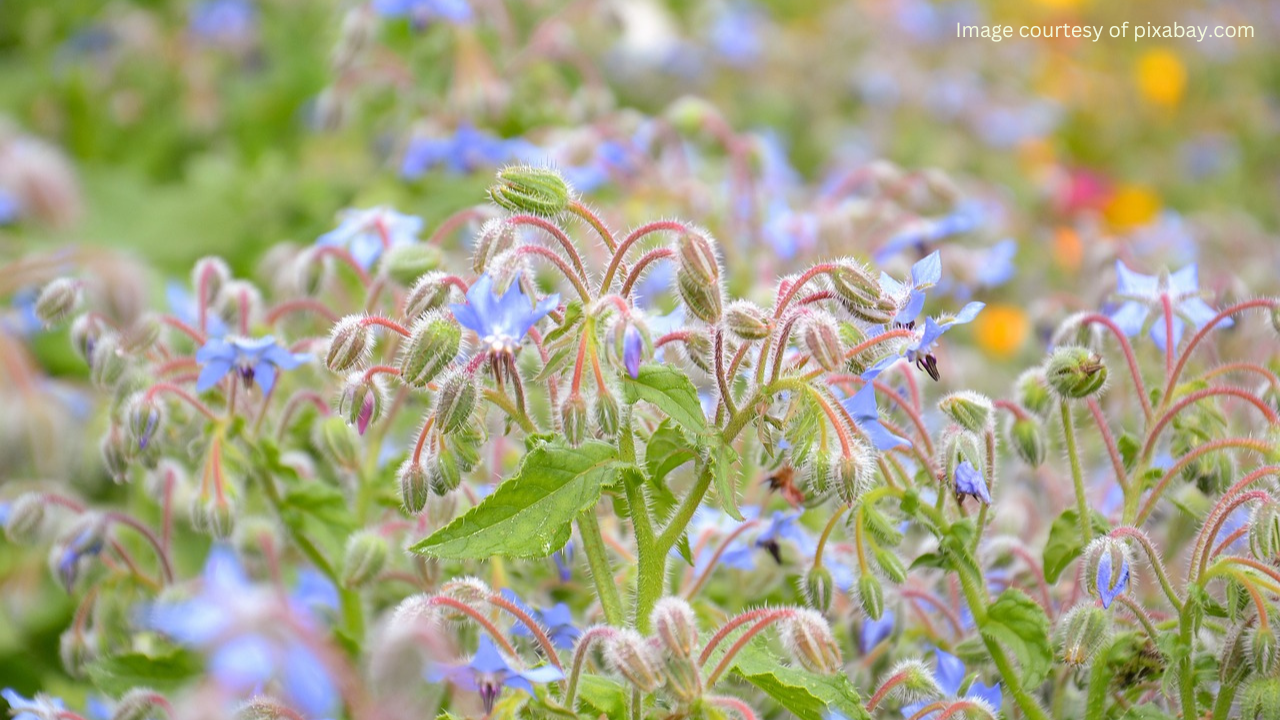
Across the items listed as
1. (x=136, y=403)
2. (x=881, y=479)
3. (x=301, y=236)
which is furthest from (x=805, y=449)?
(x=301, y=236)

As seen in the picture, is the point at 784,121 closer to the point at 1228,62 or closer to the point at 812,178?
the point at 812,178

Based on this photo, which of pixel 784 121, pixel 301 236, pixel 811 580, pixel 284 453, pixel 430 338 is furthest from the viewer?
pixel 784 121

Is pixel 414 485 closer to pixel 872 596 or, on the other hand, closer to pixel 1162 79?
pixel 872 596

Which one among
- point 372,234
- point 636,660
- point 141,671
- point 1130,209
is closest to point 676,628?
point 636,660

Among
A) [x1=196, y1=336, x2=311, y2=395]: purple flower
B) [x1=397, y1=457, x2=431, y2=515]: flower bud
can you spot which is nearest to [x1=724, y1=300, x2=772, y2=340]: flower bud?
[x1=397, y1=457, x2=431, y2=515]: flower bud

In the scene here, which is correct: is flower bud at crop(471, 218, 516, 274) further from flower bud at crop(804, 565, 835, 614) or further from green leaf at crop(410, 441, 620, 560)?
flower bud at crop(804, 565, 835, 614)

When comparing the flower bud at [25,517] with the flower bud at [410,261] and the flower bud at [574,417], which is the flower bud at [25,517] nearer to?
the flower bud at [410,261]
